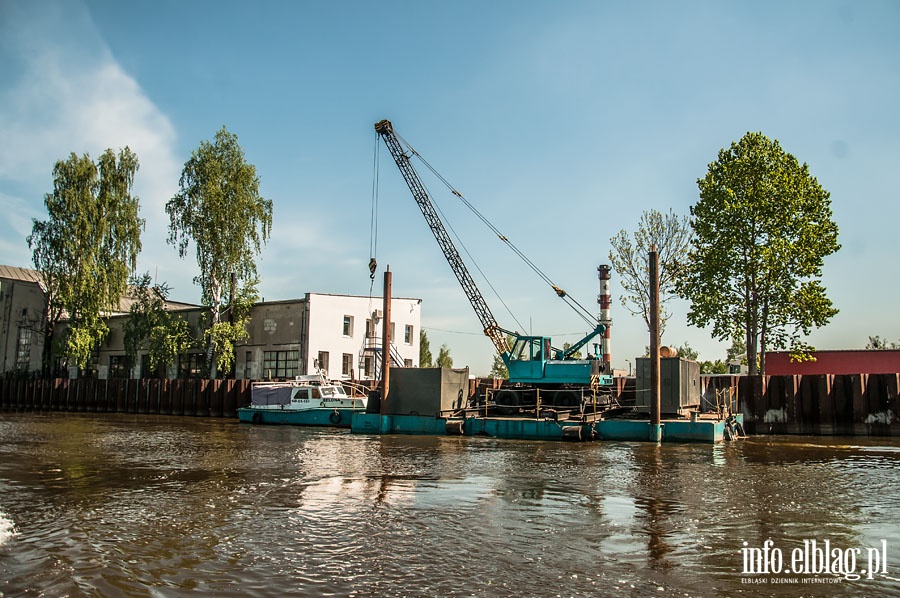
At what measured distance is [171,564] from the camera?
8.51 meters

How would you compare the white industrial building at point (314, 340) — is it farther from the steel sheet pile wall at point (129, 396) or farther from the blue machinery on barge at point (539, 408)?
the blue machinery on barge at point (539, 408)

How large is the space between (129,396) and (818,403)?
41.0 m

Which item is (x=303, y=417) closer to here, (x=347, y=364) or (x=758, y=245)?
(x=347, y=364)

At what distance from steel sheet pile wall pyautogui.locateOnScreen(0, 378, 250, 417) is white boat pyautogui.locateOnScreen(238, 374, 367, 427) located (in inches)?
232

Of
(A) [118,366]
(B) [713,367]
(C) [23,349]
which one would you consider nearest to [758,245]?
(B) [713,367]

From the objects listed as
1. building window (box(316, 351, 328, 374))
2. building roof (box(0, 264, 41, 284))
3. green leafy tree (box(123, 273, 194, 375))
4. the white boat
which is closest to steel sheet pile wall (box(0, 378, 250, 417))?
green leafy tree (box(123, 273, 194, 375))

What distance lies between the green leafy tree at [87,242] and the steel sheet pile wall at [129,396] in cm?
249

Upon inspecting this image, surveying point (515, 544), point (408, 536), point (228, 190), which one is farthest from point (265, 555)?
point (228, 190)

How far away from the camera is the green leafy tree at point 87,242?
50.5 m

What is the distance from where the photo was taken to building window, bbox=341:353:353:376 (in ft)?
157

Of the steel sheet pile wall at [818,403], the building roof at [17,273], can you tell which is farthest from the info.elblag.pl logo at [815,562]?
the building roof at [17,273]

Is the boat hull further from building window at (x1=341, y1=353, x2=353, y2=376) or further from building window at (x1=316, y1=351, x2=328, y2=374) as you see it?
building window at (x1=341, y1=353, x2=353, y2=376)

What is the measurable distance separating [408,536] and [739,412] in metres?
24.9

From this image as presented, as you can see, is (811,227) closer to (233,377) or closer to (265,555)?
(265,555)
